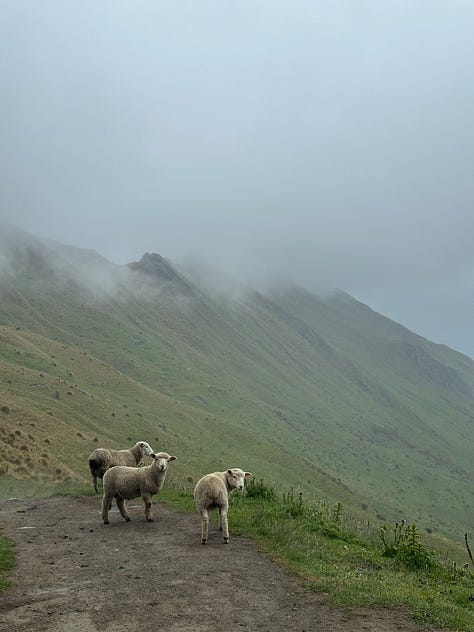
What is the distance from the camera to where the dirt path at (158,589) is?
8.59 metres

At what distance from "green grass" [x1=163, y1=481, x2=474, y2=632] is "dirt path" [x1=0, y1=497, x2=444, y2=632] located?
1.65ft

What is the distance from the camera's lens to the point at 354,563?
42.9 ft

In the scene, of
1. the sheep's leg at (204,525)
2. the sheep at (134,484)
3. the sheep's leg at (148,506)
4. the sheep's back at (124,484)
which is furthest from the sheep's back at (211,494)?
the sheep's back at (124,484)

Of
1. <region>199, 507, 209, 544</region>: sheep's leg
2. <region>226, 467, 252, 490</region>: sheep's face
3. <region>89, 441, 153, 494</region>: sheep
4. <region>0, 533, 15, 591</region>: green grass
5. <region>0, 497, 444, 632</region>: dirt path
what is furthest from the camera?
<region>89, 441, 153, 494</region>: sheep

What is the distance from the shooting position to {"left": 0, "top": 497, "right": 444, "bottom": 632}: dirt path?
859 cm

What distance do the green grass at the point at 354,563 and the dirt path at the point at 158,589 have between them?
1.65 feet

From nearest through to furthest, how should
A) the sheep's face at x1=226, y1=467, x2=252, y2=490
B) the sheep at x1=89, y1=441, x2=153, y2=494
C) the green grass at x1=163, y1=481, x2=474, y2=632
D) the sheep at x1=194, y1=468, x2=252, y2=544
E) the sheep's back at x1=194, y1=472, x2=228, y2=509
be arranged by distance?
the green grass at x1=163, y1=481, x2=474, y2=632
the sheep at x1=194, y1=468, x2=252, y2=544
the sheep's back at x1=194, y1=472, x2=228, y2=509
the sheep's face at x1=226, y1=467, x2=252, y2=490
the sheep at x1=89, y1=441, x2=153, y2=494

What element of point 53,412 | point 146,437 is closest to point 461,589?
point 53,412

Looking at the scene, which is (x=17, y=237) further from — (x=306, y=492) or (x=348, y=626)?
(x=348, y=626)

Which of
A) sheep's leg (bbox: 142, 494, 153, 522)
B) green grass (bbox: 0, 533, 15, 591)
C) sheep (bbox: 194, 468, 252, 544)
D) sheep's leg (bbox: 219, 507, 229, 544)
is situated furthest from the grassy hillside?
sheep's leg (bbox: 219, 507, 229, 544)

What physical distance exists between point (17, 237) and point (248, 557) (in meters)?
208

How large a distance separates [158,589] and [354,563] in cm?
549

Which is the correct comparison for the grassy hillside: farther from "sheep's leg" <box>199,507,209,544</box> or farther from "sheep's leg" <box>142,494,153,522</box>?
"sheep's leg" <box>199,507,209,544</box>

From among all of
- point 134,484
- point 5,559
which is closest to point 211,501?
point 134,484
